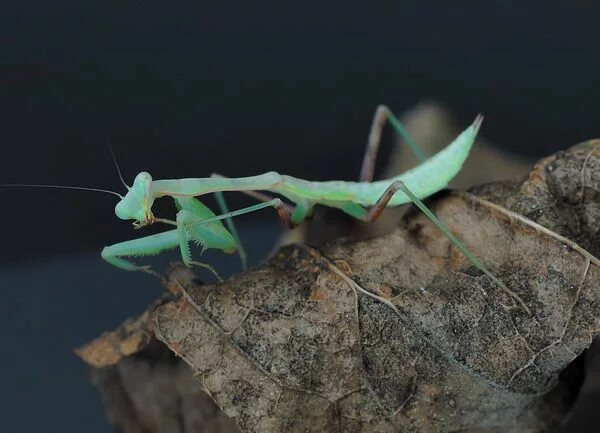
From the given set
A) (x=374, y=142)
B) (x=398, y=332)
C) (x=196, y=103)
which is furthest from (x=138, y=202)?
(x=196, y=103)

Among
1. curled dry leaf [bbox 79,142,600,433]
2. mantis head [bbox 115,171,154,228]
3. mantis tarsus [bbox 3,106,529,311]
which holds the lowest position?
curled dry leaf [bbox 79,142,600,433]

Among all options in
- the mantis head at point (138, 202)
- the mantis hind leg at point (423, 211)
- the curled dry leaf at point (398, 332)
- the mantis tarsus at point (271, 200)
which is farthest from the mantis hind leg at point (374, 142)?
the mantis head at point (138, 202)

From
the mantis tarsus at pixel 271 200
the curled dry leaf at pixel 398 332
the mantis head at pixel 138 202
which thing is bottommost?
the curled dry leaf at pixel 398 332

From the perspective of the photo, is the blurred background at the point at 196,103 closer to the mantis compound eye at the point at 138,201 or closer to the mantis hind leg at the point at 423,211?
Answer: the mantis compound eye at the point at 138,201

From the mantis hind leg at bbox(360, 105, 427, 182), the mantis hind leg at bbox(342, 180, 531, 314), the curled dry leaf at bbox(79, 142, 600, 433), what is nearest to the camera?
the curled dry leaf at bbox(79, 142, 600, 433)

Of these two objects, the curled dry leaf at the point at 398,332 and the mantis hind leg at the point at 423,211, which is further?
the mantis hind leg at the point at 423,211

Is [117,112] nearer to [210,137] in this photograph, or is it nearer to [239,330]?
[210,137]

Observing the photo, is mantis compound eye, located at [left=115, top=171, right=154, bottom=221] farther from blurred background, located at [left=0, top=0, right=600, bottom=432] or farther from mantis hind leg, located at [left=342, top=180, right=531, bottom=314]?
mantis hind leg, located at [left=342, top=180, right=531, bottom=314]

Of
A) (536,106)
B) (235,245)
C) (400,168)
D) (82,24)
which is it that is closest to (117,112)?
(82,24)

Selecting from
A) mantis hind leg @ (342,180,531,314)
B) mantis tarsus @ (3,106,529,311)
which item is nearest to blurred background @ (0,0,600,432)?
mantis tarsus @ (3,106,529,311)
